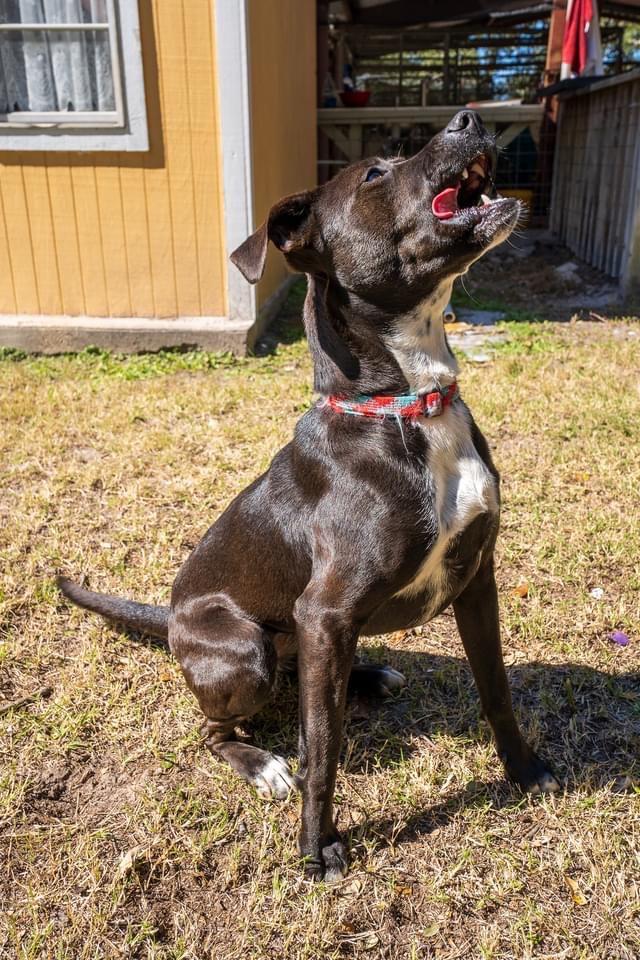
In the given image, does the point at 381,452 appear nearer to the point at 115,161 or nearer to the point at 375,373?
the point at 375,373

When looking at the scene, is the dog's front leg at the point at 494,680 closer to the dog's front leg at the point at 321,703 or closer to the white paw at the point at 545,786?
the white paw at the point at 545,786

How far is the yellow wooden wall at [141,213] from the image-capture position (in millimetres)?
6172

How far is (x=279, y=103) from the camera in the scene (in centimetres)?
779

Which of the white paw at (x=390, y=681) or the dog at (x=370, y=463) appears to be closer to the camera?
the dog at (x=370, y=463)

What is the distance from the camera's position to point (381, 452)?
218cm

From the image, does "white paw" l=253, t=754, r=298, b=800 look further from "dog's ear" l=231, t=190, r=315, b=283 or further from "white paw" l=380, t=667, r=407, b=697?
"dog's ear" l=231, t=190, r=315, b=283

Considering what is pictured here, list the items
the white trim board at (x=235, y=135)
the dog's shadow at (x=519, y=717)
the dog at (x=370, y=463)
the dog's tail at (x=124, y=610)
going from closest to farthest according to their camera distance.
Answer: the dog at (x=370, y=463)
the dog's shadow at (x=519, y=717)
the dog's tail at (x=124, y=610)
the white trim board at (x=235, y=135)

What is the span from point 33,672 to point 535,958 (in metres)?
2.02

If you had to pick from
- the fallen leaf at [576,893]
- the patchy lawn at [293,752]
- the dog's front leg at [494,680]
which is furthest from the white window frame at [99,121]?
the fallen leaf at [576,893]

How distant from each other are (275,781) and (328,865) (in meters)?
0.35

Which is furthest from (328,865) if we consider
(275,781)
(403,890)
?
(275,781)

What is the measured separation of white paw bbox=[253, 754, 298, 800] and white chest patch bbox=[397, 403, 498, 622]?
0.79 meters

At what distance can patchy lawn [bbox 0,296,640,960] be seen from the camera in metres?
2.16

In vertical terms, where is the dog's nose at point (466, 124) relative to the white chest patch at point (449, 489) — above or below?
above
